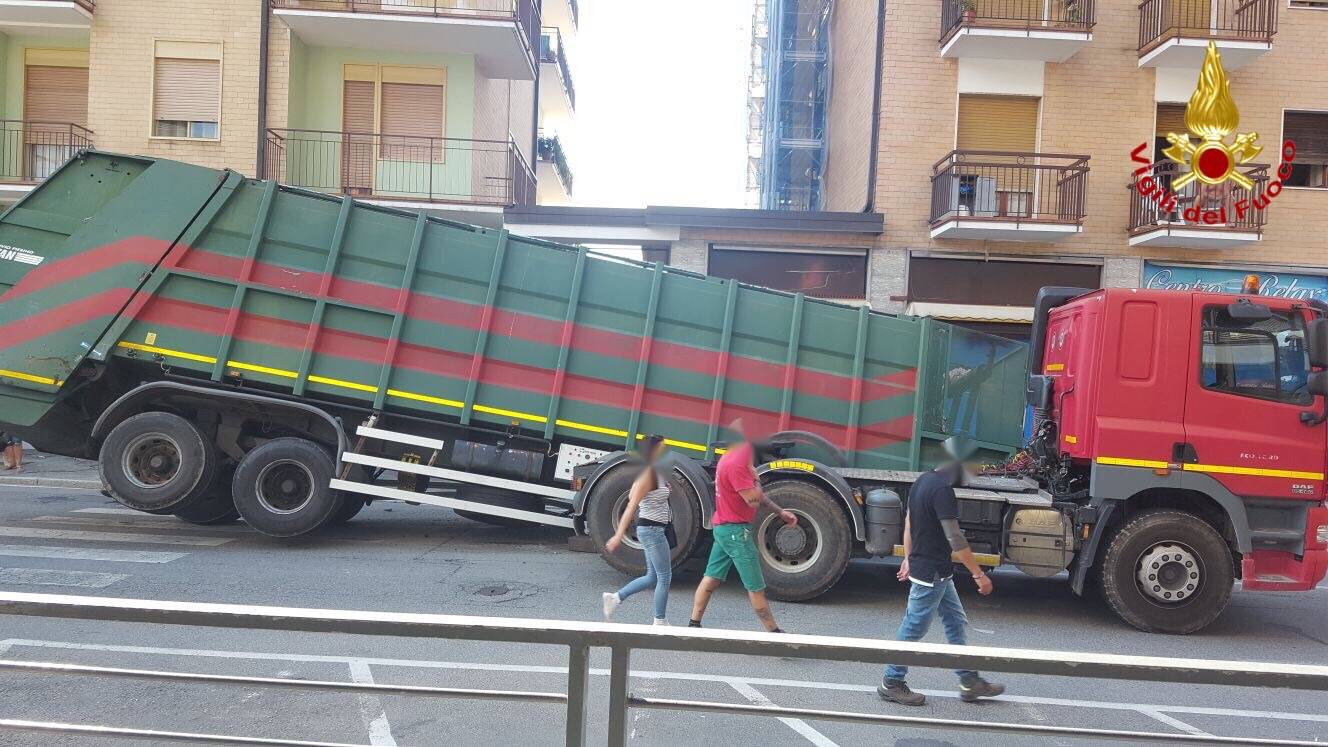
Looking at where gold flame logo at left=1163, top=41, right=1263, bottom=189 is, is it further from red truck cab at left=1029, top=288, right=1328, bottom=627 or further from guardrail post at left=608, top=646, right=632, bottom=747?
guardrail post at left=608, top=646, right=632, bottom=747

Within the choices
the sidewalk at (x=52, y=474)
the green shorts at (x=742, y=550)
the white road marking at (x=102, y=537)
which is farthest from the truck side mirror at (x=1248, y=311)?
the sidewalk at (x=52, y=474)

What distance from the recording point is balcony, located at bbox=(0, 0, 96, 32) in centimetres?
1695

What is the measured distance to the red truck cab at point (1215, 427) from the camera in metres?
7.79

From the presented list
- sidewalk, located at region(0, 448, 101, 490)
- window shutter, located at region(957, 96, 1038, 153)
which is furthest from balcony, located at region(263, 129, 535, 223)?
window shutter, located at region(957, 96, 1038, 153)

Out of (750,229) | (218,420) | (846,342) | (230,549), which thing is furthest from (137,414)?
(750,229)

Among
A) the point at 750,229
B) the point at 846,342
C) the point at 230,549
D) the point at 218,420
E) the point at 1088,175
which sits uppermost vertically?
the point at 1088,175

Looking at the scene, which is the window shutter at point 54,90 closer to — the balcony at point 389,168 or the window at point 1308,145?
the balcony at point 389,168

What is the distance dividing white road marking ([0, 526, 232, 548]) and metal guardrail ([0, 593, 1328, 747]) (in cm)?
748

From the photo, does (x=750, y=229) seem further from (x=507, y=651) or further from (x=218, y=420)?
(x=507, y=651)

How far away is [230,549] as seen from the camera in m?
9.32

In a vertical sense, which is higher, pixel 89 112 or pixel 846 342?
pixel 89 112

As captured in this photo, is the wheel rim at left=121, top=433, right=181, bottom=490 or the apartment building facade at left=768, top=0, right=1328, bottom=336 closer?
the wheel rim at left=121, top=433, right=181, bottom=490

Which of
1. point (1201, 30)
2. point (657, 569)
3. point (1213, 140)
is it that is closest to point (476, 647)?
point (657, 569)

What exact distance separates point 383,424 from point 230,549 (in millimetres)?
1811
